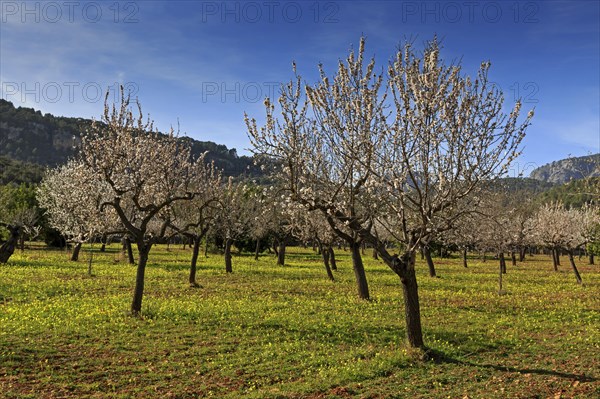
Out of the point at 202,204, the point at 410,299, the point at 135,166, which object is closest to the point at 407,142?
the point at 410,299

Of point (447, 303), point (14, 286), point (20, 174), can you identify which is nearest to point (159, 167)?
point (14, 286)

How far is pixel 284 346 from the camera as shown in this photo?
53.1 ft

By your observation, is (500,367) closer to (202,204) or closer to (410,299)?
(410,299)

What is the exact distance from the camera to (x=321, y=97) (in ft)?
50.9

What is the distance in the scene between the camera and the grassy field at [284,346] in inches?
480

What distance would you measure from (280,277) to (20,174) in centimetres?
14256

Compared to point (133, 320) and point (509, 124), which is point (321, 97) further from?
point (133, 320)

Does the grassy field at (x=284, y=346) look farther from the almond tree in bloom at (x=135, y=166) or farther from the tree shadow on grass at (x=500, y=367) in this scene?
the almond tree in bloom at (x=135, y=166)

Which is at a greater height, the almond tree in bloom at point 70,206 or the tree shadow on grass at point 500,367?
the almond tree in bloom at point 70,206

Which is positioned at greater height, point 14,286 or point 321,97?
point 321,97

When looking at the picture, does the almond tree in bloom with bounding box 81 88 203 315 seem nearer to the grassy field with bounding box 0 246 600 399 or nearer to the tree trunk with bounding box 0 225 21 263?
the grassy field with bounding box 0 246 600 399

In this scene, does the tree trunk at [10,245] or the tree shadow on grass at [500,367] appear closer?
the tree shadow on grass at [500,367]

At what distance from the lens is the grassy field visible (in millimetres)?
12203

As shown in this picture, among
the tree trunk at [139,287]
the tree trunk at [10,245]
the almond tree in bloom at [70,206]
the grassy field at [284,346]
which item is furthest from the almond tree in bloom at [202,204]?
the tree trunk at [10,245]
